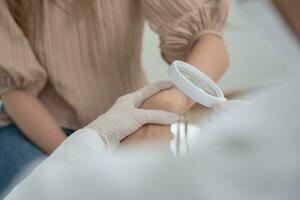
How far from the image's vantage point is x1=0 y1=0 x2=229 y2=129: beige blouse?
1165 mm

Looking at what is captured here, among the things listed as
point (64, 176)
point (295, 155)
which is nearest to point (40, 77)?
point (64, 176)

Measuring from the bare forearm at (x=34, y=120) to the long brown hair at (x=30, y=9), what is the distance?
0.15 meters

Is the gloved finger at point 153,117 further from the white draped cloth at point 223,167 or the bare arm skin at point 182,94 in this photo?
the white draped cloth at point 223,167

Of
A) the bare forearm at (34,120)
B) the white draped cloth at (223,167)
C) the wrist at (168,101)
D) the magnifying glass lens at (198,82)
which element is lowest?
the bare forearm at (34,120)

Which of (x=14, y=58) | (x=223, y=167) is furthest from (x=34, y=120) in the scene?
(x=223, y=167)

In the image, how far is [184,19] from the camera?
115cm

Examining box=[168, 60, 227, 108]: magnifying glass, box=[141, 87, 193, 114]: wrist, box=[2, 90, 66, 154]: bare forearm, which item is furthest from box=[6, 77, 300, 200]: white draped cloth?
box=[2, 90, 66, 154]: bare forearm

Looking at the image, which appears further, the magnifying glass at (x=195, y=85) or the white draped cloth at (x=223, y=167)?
the magnifying glass at (x=195, y=85)

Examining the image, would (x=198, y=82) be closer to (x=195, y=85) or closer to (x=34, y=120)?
(x=195, y=85)

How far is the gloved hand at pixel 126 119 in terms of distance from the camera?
0.92m

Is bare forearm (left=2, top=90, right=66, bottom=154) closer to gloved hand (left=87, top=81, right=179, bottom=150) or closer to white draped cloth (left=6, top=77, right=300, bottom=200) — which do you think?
gloved hand (left=87, top=81, right=179, bottom=150)

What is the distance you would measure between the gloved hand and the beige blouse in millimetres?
223

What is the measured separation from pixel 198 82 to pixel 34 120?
440mm

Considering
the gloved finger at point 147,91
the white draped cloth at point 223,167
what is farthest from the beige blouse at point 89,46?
the white draped cloth at point 223,167
